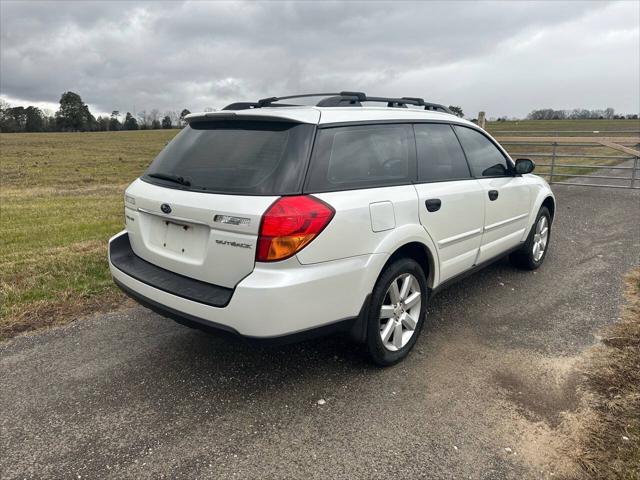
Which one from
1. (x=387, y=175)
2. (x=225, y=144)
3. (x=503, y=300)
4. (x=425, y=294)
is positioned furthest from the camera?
(x=503, y=300)

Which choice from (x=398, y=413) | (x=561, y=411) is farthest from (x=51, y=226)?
(x=561, y=411)

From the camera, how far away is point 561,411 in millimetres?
2863

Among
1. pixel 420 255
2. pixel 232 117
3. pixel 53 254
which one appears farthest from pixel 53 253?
pixel 420 255

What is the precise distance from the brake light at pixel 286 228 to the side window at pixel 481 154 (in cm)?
207

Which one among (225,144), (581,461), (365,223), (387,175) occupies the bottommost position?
(581,461)

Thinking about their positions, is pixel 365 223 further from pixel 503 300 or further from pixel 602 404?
pixel 503 300

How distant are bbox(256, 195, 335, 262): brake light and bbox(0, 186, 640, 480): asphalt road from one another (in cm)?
57

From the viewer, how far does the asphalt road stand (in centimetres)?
246

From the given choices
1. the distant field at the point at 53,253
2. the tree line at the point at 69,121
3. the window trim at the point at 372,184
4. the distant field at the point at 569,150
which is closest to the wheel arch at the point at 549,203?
the window trim at the point at 372,184

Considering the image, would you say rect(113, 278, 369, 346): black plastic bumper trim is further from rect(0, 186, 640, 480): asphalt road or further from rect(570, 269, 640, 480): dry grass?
rect(570, 269, 640, 480): dry grass

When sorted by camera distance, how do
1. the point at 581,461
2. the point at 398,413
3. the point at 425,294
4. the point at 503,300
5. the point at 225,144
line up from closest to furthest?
the point at 581,461 → the point at 398,413 → the point at 225,144 → the point at 425,294 → the point at 503,300

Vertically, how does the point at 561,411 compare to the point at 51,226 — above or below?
below

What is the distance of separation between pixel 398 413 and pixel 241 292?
1197 mm

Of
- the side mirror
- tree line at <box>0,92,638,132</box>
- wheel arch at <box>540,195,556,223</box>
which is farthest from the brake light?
tree line at <box>0,92,638,132</box>
